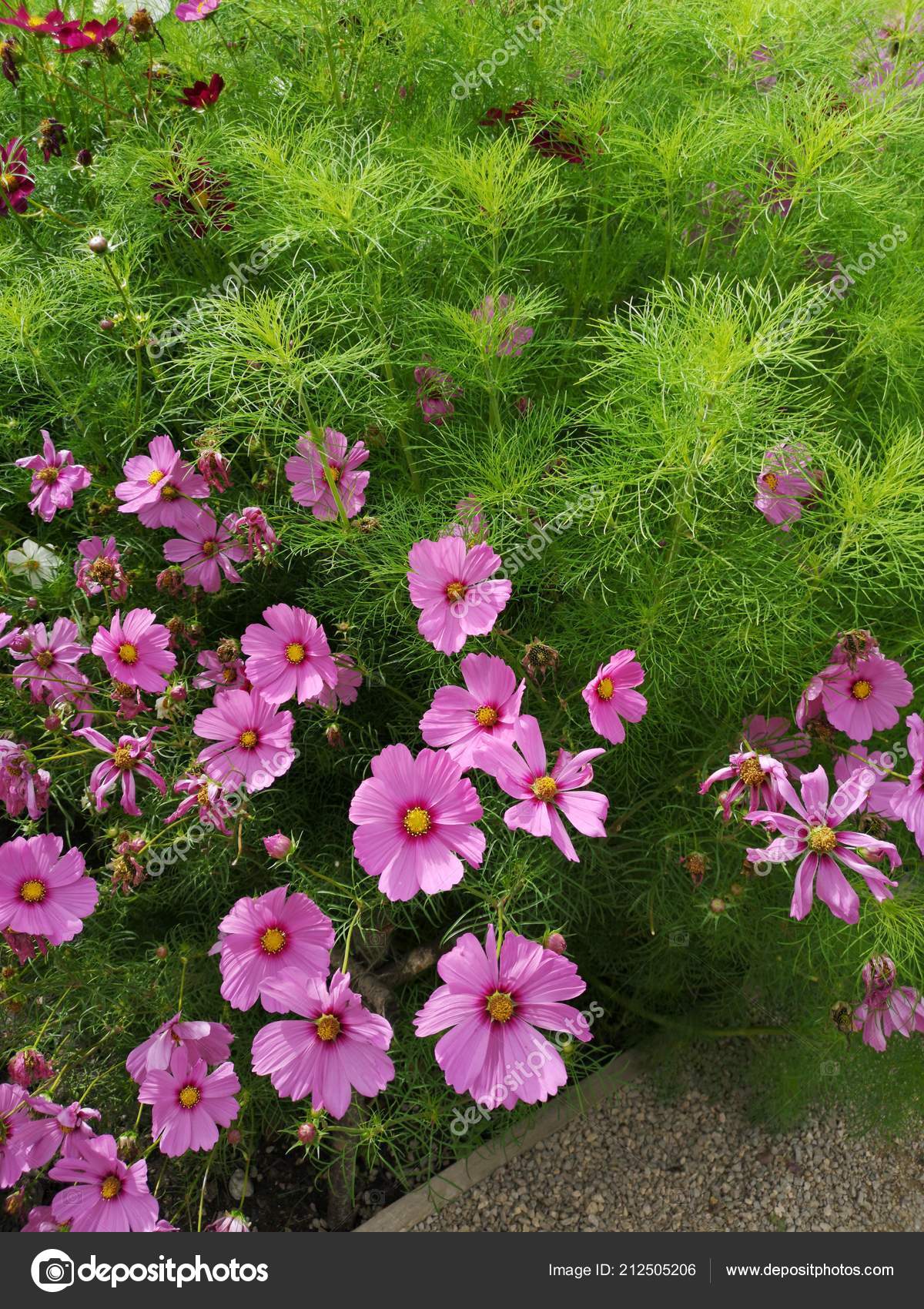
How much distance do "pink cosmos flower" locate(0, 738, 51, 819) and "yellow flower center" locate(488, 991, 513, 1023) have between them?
0.55 metres

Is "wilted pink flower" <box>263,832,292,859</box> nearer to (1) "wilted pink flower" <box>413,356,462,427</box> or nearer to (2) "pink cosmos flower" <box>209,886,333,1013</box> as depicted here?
(2) "pink cosmos flower" <box>209,886,333,1013</box>

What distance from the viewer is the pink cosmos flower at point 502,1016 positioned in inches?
36.6

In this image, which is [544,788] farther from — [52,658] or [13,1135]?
[13,1135]

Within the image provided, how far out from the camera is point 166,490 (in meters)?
1.26

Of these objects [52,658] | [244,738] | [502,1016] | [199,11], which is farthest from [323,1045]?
[199,11]

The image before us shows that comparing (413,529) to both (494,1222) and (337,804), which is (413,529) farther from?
(494,1222)

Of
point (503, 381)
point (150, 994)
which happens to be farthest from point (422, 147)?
point (150, 994)

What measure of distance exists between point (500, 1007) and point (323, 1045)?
197 millimetres

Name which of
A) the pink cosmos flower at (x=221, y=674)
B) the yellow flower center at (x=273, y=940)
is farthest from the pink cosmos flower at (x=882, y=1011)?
the pink cosmos flower at (x=221, y=674)

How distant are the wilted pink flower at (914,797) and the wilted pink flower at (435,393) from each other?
27.1 inches
